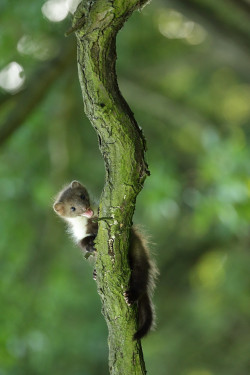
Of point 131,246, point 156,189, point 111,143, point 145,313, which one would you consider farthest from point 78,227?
point 156,189

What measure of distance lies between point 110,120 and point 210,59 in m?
8.12

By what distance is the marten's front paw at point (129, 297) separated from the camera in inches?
138

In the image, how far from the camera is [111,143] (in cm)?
294

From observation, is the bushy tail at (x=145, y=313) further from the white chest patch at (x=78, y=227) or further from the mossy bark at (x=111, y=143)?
the white chest patch at (x=78, y=227)

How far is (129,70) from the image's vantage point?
1048 cm

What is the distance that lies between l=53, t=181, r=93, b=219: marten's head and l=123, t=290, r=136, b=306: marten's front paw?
4.69 ft

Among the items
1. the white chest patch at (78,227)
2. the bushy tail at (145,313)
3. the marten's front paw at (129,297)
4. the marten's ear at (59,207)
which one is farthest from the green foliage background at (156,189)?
the marten's front paw at (129,297)

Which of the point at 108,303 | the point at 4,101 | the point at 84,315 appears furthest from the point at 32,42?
the point at 84,315

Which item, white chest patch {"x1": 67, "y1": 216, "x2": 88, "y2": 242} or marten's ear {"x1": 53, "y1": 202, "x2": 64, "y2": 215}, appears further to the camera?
marten's ear {"x1": 53, "y1": 202, "x2": 64, "y2": 215}

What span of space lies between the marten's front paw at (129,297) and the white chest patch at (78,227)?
1353 millimetres

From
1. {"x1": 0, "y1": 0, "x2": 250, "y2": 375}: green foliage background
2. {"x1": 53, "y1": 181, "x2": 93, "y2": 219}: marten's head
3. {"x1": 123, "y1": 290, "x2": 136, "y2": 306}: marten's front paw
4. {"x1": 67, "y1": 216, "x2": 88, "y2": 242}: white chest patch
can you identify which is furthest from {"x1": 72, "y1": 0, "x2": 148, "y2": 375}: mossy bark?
{"x1": 0, "y1": 0, "x2": 250, "y2": 375}: green foliage background

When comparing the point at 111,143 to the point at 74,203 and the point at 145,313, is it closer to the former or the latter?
the point at 145,313

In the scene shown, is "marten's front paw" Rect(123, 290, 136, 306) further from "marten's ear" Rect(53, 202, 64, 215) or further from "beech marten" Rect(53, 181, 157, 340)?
"marten's ear" Rect(53, 202, 64, 215)

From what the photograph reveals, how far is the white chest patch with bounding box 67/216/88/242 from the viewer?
4906 mm
